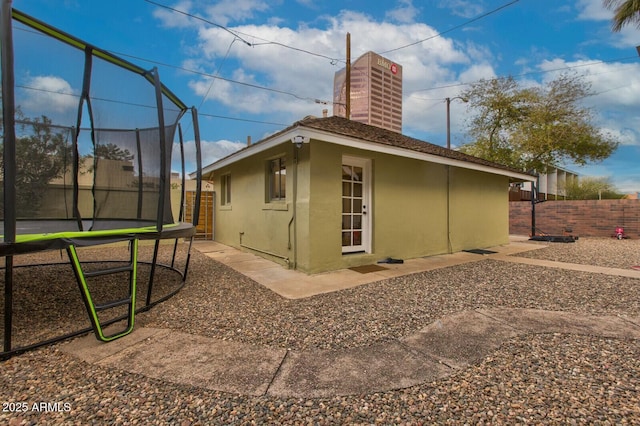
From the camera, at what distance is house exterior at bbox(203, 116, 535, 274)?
17.4ft

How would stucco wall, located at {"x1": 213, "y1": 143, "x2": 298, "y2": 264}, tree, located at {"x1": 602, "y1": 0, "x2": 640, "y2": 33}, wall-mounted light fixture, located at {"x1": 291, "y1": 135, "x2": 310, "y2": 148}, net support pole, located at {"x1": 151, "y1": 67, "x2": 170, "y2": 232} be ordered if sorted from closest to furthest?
net support pole, located at {"x1": 151, "y1": 67, "x2": 170, "y2": 232}
wall-mounted light fixture, located at {"x1": 291, "y1": 135, "x2": 310, "y2": 148}
stucco wall, located at {"x1": 213, "y1": 143, "x2": 298, "y2": 264}
tree, located at {"x1": 602, "y1": 0, "x2": 640, "y2": 33}

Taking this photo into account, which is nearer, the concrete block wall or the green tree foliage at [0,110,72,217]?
the green tree foliage at [0,110,72,217]

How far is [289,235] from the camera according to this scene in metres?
5.69

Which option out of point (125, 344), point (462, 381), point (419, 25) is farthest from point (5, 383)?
point (419, 25)

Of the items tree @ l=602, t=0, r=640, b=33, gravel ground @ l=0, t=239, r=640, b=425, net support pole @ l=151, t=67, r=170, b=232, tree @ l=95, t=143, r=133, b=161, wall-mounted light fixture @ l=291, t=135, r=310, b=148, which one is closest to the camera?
gravel ground @ l=0, t=239, r=640, b=425

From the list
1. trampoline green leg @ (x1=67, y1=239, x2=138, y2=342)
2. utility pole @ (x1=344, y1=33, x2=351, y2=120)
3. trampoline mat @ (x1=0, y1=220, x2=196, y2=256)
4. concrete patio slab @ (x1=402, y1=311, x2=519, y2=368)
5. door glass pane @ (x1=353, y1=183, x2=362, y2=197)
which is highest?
utility pole @ (x1=344, y1=33, x2=351, y2=120)

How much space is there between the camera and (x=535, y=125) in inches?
688

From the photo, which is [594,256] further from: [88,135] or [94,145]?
[88,135]

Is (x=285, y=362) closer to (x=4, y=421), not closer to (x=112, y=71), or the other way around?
(x=4, y=421)

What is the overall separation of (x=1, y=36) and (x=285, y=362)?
10.6 feet

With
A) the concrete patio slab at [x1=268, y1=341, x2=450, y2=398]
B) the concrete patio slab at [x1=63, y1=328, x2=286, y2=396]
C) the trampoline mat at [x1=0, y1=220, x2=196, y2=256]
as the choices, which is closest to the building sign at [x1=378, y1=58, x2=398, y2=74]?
the trampoline mat at [x1=0, y1=220, x2=196, y2=256]

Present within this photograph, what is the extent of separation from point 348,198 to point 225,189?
5.15 metres

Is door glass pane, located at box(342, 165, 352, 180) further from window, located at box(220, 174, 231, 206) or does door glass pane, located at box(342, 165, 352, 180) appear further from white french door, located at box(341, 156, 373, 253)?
window, located at box(220, 174, 231, 206)

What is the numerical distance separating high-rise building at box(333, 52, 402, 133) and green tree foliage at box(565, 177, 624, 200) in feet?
52.0
